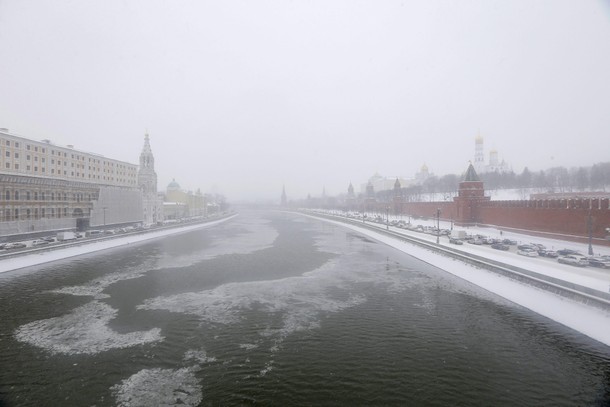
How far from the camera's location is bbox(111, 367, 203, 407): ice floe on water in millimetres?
8555

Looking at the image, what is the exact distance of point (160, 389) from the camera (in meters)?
9.11

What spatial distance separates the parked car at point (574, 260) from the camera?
2146cm

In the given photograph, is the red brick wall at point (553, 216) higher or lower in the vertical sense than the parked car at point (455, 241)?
higher

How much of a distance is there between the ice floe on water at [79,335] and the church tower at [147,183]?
56197mm

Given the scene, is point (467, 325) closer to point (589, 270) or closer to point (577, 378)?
point (577, 378)

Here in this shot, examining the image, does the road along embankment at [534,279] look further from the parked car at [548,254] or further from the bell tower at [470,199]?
the bell tower at [470,199]

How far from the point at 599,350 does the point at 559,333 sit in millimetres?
1587

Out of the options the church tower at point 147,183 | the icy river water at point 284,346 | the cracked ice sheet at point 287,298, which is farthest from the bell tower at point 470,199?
the church tower at point 147,183

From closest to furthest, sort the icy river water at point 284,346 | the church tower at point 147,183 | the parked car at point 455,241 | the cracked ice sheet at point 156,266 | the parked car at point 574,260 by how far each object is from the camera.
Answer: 1. the icy river water at point 284,346
2. the cracked ice sheet at point 156,266
3. the parked car at point 574,260
4. the parked car at point 455,241
5. the church tower at point 147,183

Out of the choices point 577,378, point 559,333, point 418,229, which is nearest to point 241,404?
point 577,378

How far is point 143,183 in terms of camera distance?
221 ft

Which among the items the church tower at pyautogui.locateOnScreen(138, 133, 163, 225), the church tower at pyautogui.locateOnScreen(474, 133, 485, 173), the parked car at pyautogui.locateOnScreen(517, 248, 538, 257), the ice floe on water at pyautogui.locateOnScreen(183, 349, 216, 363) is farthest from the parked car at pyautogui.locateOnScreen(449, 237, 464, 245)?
the church tower at pyautogui.locateOnScreen(474, 133, 485, 173)

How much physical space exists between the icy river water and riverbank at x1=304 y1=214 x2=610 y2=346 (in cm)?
64

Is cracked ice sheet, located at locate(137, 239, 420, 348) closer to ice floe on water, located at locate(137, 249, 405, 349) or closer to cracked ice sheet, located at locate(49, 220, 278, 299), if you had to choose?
ice floe on water, located at locate(137, 249, 405, 349)
